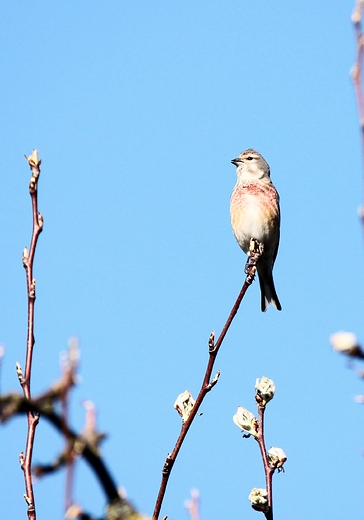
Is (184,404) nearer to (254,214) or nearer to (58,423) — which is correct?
(58,423)

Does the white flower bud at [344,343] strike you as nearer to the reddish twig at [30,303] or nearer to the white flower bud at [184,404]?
the reddish twig at [30,303]

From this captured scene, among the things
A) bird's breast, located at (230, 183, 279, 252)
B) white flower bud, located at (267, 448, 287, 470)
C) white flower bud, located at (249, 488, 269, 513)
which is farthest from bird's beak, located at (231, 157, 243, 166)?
white flower bud, located at (249, 488, 269, 513)

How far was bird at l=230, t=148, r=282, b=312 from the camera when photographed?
9.09 m

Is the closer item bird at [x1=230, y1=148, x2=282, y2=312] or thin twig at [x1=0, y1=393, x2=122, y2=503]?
thin twig at [x1=0, y1=393, x2=122, y2=503]

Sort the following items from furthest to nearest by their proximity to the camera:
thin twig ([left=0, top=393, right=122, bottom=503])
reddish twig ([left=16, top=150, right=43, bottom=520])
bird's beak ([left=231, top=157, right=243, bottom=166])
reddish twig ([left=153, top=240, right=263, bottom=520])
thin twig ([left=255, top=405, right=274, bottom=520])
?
bird's beak ([left=231, top=157, right=243, bottom=166]) → thin twig ([left=255, top=405, right=274, bottom=520]) → reddish twig ([left=16, top=150, right=43, bottom=520]) → reddish twig ([left=153, top=240, right=263, bottom=520]) → thin twig ([left=0, top=393, right=122, bottom=503])

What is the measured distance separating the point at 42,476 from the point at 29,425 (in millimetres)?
1679

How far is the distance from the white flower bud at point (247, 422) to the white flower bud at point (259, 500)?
442 millimetres

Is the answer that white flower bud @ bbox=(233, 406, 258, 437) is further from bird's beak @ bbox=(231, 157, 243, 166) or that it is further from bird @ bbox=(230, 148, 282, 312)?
bird's beak @ bbox=(231, 157, 243, 166)

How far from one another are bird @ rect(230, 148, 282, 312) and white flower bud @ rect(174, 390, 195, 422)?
18.3 ft

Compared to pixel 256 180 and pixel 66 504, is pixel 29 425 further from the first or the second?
pixel 256 180

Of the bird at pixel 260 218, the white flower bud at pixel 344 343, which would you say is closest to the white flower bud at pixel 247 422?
the white flower bud at pixel 344 343

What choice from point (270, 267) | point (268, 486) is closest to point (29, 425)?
point (268, 486)

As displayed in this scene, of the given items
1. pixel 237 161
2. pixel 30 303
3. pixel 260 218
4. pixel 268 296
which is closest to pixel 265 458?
pixel 30 303

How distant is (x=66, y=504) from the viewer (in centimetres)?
110
